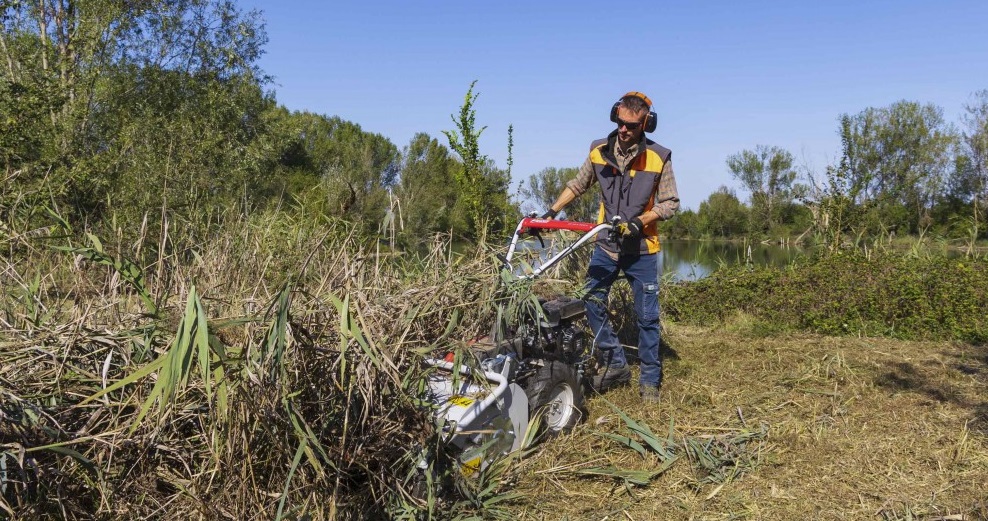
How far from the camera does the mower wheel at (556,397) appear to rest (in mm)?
3666

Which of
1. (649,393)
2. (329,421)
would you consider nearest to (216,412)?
(329,421)

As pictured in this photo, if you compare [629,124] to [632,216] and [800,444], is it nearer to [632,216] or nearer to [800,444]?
[632,216]

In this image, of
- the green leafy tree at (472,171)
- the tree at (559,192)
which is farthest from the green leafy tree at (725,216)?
the green leafy tree at (472,171)

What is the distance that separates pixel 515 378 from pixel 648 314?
1486 millimetres

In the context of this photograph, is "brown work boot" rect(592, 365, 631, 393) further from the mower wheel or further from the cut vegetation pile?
the mower wheel

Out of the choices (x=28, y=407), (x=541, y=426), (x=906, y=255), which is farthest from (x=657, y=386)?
(x=906, y=255)

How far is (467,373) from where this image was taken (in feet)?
10.2

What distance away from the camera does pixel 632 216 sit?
4.66 m

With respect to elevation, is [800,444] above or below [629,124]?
below

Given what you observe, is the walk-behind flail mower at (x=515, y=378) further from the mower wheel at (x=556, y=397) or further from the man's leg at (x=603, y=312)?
the man's leg at (x=603, y=312)

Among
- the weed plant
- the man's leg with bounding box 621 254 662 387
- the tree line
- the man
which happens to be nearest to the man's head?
the man

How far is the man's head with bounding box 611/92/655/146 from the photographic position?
14.7 feet

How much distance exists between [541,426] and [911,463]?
1837 millimetres

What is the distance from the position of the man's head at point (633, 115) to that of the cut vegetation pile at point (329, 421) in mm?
1514
